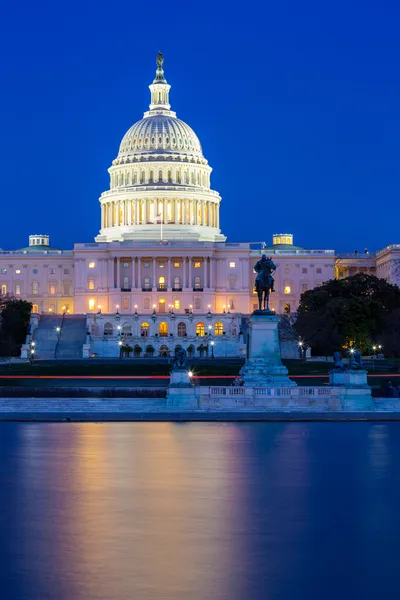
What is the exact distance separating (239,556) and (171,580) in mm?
2140

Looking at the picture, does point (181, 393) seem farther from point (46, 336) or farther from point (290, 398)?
point (46, 336)

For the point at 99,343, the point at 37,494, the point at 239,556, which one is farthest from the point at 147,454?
the point at 99,343

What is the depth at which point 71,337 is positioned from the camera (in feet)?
448

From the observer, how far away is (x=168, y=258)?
581ft

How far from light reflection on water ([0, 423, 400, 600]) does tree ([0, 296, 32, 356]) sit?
8197cm

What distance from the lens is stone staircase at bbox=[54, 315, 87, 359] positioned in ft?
419

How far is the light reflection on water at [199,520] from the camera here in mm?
20078

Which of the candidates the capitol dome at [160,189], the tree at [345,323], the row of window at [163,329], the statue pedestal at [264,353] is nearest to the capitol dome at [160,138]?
the capitol dome at [160,189]

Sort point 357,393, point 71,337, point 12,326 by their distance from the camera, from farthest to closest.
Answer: point 71,337, point 12,326, point 357,393

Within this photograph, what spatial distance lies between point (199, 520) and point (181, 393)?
31.8 meters

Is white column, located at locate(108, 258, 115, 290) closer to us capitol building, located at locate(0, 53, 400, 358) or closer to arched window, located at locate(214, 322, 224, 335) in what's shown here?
us capitol building, located at locate(0, 53, 400, 358)

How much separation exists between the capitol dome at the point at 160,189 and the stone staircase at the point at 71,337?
3994cm

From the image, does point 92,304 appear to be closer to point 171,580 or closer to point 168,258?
point 168,258

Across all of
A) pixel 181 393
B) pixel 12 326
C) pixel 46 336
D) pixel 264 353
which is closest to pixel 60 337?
pixel 46 336
